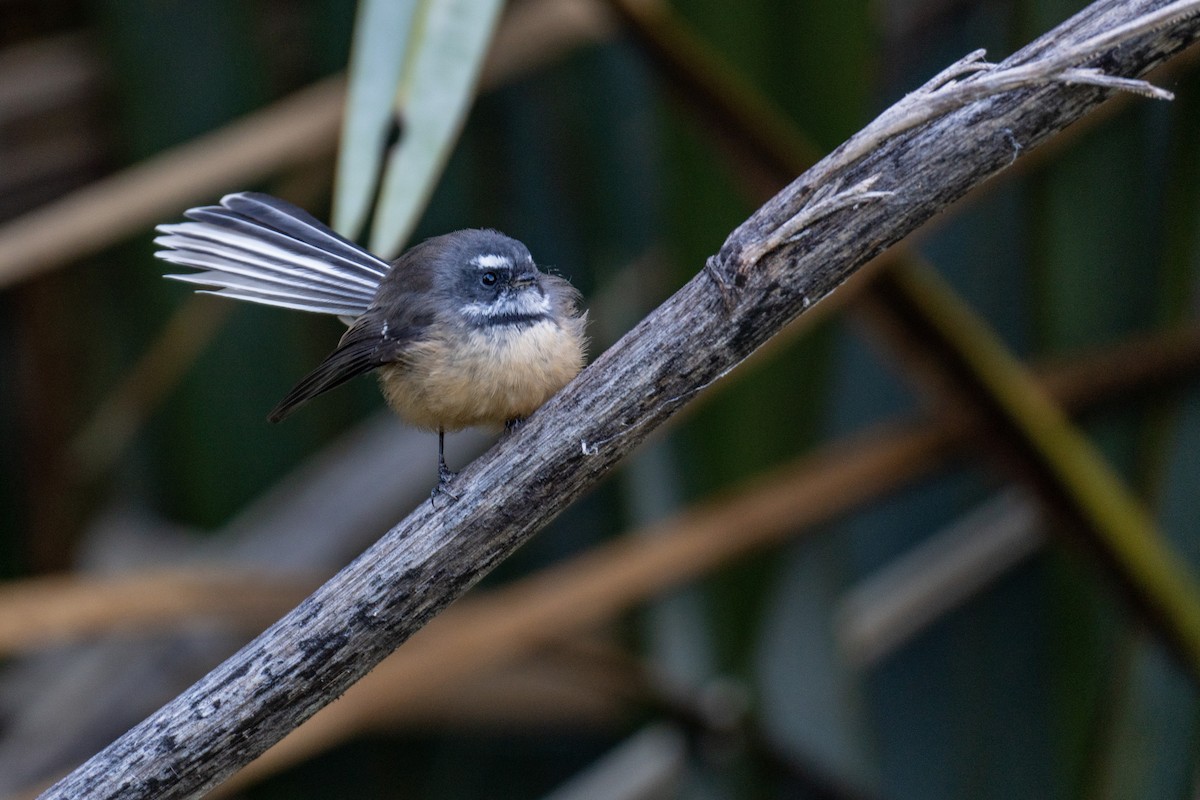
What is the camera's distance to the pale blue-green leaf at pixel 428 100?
1258 millimetres

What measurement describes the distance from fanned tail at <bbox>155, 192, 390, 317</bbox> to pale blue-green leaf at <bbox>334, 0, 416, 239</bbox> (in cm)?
33

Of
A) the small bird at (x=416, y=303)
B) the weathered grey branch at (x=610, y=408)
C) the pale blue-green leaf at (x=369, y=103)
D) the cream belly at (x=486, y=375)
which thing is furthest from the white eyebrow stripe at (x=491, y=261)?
the weathered grey branch at (x=610, y=408)

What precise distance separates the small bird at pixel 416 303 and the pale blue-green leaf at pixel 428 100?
0.37 meters

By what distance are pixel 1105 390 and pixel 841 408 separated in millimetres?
931

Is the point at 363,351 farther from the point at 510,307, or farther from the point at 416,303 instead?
the point at 510,307

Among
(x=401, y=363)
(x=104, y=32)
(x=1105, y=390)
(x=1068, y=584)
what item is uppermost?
(x=104, y=32)

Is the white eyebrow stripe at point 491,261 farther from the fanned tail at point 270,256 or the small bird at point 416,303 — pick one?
the fanned tail at point 270,256

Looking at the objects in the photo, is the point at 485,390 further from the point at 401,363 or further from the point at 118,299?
the point at 118,299

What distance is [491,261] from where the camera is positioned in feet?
6.14

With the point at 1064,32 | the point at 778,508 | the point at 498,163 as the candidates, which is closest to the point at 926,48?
the point at 498,163

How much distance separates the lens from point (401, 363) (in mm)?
1825

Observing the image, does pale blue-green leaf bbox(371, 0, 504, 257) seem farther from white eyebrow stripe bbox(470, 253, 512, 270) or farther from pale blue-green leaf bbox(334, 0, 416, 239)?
white eyebrow stripe bbox(470, 253, 512, 270)

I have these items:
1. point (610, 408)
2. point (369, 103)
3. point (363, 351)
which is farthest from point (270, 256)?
point (610, 408)

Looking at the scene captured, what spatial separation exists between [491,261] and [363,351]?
9.9 inches
